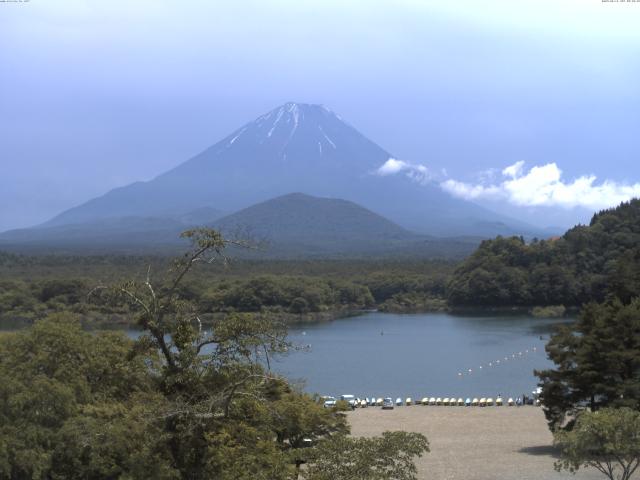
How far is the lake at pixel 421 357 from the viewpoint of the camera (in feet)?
105

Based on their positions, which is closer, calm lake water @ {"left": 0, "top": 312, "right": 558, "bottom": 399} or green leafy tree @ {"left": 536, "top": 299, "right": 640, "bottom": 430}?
green leafy tree @ {"left": 536, "top": 299, "right": 640, "bottom": 430}

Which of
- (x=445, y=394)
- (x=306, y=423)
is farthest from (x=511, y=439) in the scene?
(x=445, y=394)

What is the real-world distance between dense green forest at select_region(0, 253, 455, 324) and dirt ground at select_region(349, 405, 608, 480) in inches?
998

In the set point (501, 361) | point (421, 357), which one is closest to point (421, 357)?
point (421, 357)

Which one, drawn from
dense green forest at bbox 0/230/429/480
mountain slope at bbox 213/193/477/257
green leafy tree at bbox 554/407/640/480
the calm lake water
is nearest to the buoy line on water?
the calm lake water

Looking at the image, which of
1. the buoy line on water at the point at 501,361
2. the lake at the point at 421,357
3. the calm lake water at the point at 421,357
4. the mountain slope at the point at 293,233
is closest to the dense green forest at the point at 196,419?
the calm lake water at the point at 421,357

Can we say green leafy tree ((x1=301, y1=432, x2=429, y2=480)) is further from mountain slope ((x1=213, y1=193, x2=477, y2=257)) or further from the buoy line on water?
mountain slope ((x1=213, y1=193, x2=477, y2=257))

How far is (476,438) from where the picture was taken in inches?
815

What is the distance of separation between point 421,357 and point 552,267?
1099 inches

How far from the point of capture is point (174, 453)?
8.87m

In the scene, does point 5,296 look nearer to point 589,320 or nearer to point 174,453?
point 589,320

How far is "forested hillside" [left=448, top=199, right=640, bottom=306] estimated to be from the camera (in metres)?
64.0

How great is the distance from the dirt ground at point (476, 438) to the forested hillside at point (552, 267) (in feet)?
127

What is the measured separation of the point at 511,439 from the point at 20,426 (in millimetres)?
12505
